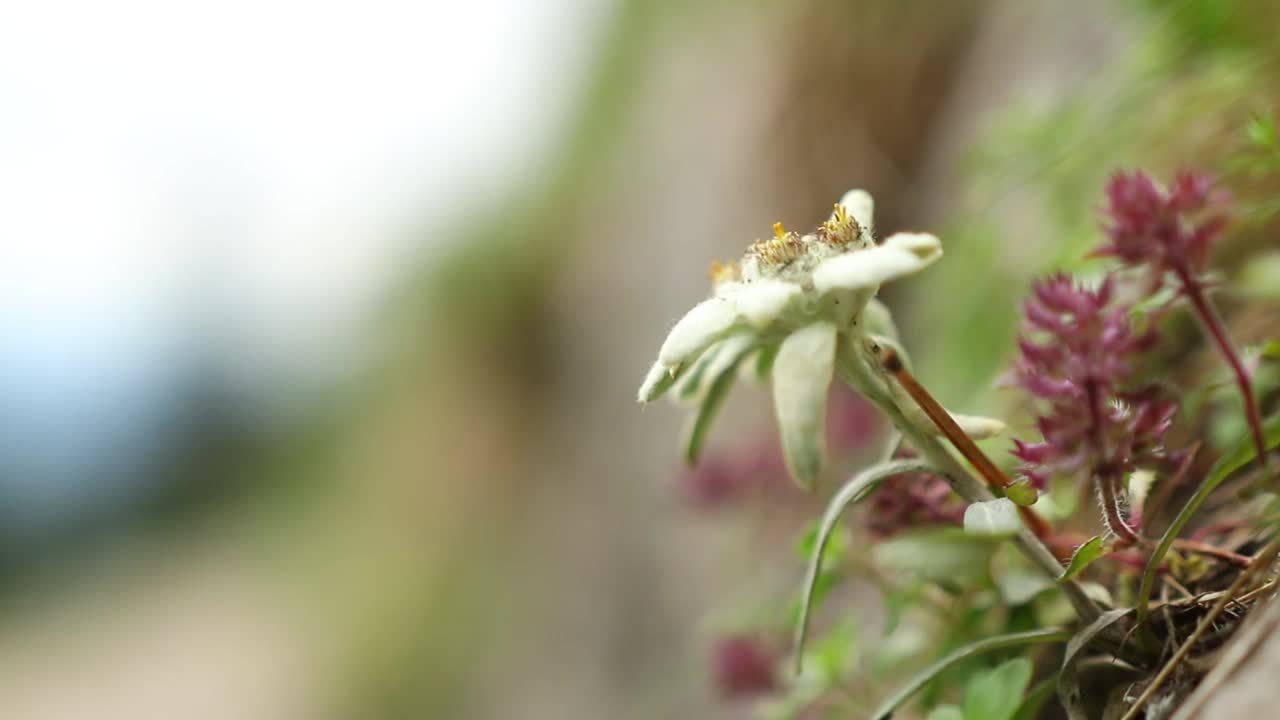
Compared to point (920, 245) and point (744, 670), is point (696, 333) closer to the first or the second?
point (920, 245)

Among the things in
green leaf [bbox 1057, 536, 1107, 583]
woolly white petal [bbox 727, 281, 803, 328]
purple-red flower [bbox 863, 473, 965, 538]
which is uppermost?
woolly white petal [bbox 727, 281, 803, 328]

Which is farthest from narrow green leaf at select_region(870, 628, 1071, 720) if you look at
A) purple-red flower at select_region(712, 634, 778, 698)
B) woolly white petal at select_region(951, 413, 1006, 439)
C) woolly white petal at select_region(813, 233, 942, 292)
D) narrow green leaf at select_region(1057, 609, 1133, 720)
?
purple-red flower at select_region(712, 634, 778, 698)

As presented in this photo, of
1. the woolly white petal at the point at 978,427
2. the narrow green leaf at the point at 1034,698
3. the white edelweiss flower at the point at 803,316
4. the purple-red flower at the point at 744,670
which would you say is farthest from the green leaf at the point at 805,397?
the purple-red flower at the point at 744,670

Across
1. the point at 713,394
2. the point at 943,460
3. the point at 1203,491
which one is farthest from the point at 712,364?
the point at 1203,491

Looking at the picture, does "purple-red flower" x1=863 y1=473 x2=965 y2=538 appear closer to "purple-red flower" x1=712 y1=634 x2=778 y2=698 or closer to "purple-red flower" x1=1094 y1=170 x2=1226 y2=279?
"purple-red flower" x1=1094 y1=170 x2=1226 y2=279

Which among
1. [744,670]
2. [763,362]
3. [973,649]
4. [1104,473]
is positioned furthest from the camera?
[744,670]

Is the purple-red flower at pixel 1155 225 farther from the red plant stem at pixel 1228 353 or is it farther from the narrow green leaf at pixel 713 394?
the narrow green leaf at pixel 713 394
